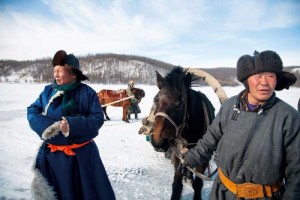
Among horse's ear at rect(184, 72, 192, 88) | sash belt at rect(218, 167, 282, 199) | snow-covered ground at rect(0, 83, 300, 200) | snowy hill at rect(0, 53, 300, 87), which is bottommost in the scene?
snow-covered ground at rect(0, 83, 300, 200)

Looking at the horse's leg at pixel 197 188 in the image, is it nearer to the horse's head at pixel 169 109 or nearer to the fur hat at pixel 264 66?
the horse's head at pixel 169 109

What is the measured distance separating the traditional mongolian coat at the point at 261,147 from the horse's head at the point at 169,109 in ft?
2.66

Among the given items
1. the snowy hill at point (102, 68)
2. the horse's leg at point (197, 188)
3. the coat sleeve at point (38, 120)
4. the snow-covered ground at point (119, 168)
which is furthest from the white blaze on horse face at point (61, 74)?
the snowy hill at point (102, 68)

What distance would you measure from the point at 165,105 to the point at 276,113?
1307mm

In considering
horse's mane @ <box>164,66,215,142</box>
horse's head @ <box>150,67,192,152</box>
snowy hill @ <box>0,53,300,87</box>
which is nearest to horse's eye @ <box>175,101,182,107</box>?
horse's head @ <box>150,67,192,152</box>

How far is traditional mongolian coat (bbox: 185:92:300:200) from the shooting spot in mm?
1440

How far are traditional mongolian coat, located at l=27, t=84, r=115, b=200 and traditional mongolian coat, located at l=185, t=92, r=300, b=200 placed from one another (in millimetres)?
1164

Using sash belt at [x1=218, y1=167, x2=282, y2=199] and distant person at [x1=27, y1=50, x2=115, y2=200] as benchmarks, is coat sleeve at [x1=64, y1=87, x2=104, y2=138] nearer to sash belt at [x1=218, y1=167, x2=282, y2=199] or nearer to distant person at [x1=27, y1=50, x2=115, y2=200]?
distant person at [x1=27, y1=50, x2=115, y2=200]

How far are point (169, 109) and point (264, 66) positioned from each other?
1243 millimetres

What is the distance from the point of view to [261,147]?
1506 mm

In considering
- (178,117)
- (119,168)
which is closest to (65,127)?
(178,117)

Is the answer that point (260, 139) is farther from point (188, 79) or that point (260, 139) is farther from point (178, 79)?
point (188, 79)

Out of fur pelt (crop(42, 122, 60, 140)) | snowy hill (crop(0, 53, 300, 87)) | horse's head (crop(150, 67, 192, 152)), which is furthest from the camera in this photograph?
Result: snowy hill (crop(0, 53, 300, 87))

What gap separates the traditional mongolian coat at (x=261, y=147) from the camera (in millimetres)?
1440
